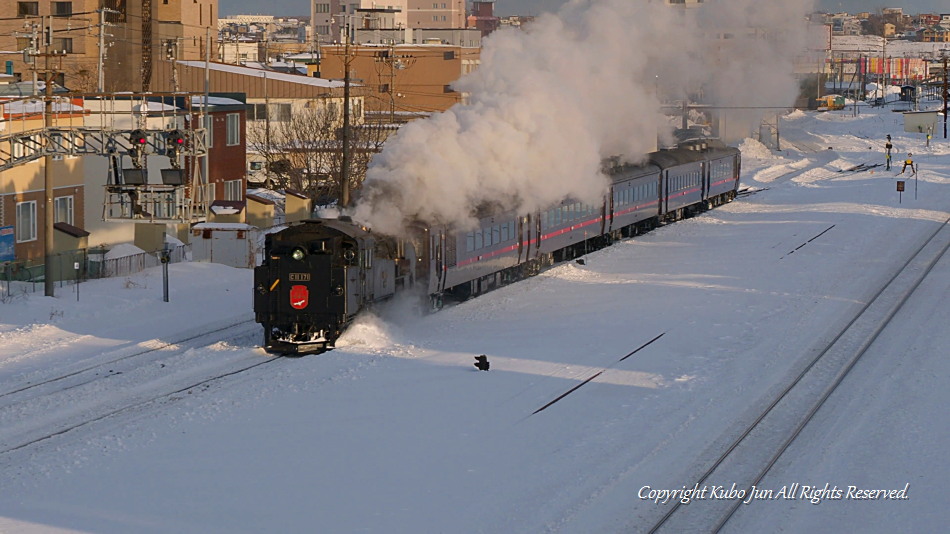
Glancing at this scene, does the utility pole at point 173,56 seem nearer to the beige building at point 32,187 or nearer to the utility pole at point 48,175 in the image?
the beige building at point 32,187

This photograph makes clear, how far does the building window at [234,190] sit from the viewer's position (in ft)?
164

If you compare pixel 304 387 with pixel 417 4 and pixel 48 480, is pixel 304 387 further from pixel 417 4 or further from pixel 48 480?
pixel 417 4

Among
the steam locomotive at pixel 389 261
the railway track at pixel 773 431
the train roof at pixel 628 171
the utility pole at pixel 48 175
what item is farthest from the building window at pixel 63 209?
the railway track at pixel 773 431

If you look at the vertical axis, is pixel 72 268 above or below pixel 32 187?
below

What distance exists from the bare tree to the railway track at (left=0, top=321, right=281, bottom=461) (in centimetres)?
2738

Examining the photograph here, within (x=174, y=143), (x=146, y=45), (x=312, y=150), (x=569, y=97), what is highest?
(x=146, y=45)

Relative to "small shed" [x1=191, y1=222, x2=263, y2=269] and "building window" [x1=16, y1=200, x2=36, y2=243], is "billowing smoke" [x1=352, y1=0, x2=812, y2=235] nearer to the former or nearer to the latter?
"small shed" [x1=191, y1=222, x2=263, y2=269]

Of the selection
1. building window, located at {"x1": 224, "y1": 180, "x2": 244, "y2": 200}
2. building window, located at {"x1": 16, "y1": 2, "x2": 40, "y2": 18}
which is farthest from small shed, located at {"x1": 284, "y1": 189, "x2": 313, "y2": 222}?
building window, located at {"x1": 16, "y1": 2, "x2": 40, "y2": 18}

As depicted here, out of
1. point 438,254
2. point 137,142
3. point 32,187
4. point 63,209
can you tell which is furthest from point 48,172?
point 438,254

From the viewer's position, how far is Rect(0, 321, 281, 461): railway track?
18688 millimetres

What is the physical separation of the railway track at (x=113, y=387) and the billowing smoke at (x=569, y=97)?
15.3 feet

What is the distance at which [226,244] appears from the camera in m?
40.2

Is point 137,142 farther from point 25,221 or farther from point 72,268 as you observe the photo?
point 25,221

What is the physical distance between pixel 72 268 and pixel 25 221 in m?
2.62
